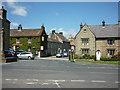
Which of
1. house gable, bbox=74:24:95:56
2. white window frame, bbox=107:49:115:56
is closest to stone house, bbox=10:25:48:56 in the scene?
house gable, bbox=74:24:95:56

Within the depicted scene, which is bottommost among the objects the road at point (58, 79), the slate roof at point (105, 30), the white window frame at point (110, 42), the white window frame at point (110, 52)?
the road at point (58, 79)

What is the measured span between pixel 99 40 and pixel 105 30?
3848 millimetres

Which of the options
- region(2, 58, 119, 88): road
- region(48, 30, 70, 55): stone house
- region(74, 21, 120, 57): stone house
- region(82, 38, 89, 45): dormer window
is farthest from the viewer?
region(48, 30, 70, 55): stone house

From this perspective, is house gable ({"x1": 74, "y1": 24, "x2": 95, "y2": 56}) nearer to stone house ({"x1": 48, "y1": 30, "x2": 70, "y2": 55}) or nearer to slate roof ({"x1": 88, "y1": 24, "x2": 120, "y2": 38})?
slate roof ({"x1": 88, "y1": 24, "x2": 120, "y2": 38})

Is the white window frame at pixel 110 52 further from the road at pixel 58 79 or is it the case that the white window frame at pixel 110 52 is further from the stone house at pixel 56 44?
the stone house at pixel 56 44

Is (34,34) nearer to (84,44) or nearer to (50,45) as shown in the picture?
(50,45)

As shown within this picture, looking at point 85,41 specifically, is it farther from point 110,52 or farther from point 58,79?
point 58,79

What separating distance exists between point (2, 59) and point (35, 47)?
25.2 metres

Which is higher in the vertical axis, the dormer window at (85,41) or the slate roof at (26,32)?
the slate roof at (26,32)

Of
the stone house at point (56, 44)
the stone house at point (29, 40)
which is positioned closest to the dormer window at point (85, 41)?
the stone house at point (29, 40)

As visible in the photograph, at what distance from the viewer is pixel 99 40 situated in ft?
124

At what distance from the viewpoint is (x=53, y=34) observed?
243 ft

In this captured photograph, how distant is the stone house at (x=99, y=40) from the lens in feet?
121

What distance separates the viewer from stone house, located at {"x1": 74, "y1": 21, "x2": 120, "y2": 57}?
36844 mm
